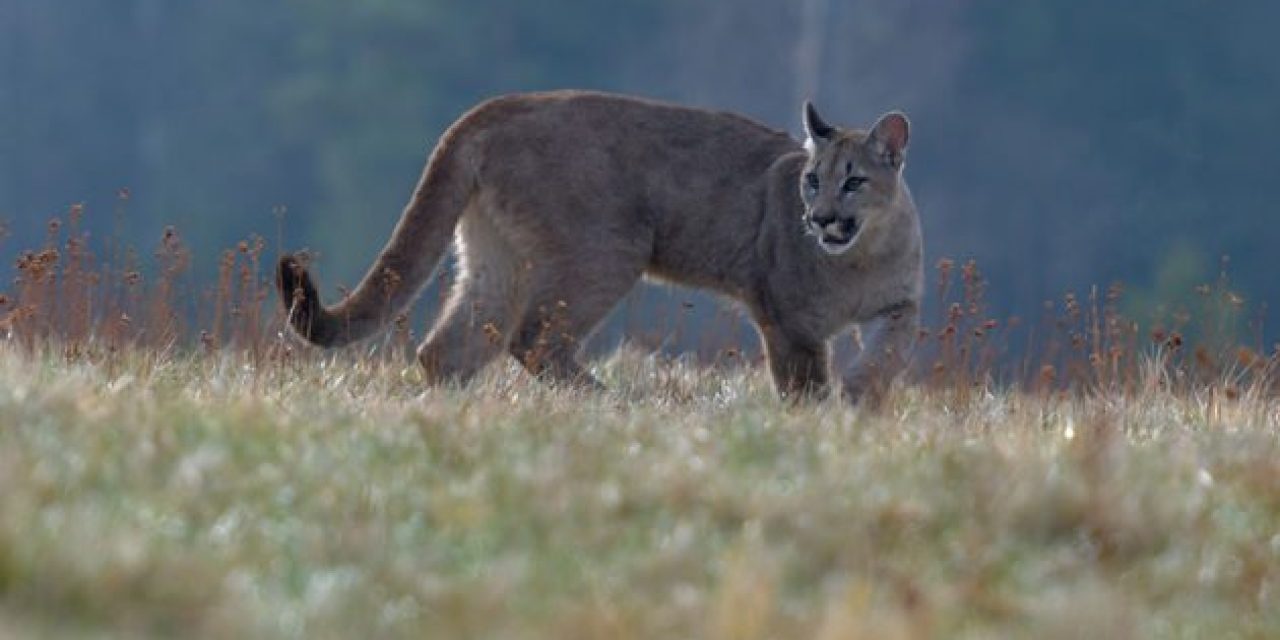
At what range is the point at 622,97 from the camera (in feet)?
27.7

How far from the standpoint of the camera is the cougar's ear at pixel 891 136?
816 centimetres

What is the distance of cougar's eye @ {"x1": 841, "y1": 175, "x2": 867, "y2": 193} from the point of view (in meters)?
8.05

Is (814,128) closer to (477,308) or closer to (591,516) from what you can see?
(477,308)

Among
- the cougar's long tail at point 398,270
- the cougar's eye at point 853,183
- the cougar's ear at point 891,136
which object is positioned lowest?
the cougar's long tail at point 398,270

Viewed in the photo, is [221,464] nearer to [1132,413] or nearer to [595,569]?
[595,569]

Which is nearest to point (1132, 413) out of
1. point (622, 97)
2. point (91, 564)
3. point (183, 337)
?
point (622, 97)

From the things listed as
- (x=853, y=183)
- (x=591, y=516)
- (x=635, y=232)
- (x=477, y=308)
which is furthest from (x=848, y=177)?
(x=591, y=516)

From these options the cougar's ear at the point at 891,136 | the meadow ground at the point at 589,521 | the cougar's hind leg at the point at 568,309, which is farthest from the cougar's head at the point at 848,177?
the meadow ground at the point at 589,521

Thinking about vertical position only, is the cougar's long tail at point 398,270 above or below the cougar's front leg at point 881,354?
above

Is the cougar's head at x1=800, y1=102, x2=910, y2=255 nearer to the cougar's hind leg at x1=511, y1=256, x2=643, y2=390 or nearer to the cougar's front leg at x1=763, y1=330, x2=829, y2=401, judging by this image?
the cougar's front leg at x1=763, y1=330, x2=829, y2=401

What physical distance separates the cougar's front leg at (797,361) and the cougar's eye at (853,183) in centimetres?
62

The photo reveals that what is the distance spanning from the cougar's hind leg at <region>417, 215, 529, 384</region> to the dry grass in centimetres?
149

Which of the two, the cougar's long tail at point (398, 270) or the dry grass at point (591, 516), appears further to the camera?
the cougar's long tail at point (398, 270)

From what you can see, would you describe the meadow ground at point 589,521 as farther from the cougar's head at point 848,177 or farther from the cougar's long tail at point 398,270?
the cougar's head at point 848,177
